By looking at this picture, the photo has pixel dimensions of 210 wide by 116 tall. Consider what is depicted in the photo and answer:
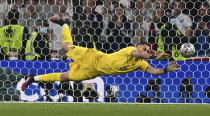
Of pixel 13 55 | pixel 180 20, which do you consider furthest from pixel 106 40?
pixel 13 55

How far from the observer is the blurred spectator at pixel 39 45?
3693mm

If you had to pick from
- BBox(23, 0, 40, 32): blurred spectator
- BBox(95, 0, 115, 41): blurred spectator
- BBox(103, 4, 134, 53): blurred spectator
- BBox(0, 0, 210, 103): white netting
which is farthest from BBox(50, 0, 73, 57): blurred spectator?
BBox(103, 4, 134, 53): blurred spectator

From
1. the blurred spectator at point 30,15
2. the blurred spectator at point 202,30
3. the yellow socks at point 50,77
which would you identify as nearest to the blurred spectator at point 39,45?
the blurred spectator at point 30,15

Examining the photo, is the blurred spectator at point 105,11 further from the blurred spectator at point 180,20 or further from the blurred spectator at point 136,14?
the blurred spectator at point 180,20

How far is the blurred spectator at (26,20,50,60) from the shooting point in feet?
12.1

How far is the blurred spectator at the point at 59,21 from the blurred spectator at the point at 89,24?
88mm

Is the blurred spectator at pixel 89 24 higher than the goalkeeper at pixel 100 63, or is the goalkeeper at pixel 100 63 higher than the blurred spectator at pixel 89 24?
the blurred spectator at pixel 89 24

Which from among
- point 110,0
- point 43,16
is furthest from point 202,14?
point 43,16

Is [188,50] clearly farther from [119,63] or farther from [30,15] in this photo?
[30,15]

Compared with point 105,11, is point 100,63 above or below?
below

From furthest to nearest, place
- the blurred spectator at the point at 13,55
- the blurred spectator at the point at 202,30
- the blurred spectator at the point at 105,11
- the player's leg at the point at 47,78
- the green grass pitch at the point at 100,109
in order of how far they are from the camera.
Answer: the blurred spectator at the point at 105,11, the blurred spectator at the point at 202,30, the blurred spectator at the point at 13,55, the player's leg at the point at 47,78, the green grass pitch at the point at 100,109

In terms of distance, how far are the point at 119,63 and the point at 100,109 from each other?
45 centimetres

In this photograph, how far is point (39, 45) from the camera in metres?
3.73

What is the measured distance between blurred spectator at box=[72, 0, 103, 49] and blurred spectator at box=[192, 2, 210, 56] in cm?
85
